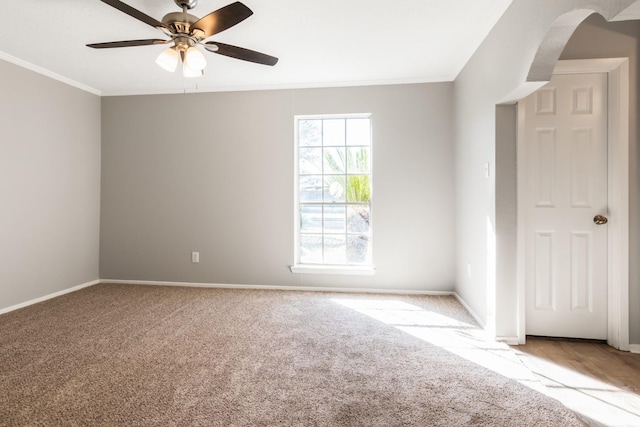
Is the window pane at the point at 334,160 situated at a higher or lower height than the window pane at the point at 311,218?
higher

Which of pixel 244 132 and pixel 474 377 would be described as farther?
pixel 244 132

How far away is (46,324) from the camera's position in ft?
9.61

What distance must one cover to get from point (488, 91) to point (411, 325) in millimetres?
2097

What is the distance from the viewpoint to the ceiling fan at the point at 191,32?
1.96 metres

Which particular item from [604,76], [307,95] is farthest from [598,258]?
[307,95]

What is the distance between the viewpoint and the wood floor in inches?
68.7

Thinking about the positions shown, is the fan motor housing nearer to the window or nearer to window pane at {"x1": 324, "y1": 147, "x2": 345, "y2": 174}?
the window

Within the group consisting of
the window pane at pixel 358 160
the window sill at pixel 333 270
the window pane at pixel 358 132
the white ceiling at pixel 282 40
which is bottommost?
the window sill at pixel 333 270

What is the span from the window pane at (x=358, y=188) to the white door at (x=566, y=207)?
1765mm

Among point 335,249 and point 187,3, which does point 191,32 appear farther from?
point 335,249

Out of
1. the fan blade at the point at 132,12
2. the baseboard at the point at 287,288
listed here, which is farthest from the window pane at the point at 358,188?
the fan blade at the point at 132,12

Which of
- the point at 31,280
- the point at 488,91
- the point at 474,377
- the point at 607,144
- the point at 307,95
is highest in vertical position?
the point at 307,95

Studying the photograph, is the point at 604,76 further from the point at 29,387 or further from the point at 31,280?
the point at 31,280

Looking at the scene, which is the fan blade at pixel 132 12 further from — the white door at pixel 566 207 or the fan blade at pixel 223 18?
the white door at pixel 566 207
